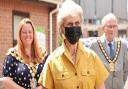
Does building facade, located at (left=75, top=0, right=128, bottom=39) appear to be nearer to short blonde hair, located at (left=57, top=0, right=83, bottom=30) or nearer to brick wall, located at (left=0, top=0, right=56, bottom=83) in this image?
brick wall, located at (left=0, top=0, right=56, bottom=83)

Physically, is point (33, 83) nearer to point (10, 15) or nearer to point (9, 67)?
point (9, 67)

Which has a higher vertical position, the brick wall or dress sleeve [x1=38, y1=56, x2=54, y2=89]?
the brick wall

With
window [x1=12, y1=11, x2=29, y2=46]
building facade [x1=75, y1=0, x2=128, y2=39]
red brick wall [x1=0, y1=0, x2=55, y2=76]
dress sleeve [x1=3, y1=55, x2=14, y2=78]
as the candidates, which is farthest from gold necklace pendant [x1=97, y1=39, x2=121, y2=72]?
building facade [x1=75, y1=0, x2=128, y2=39]

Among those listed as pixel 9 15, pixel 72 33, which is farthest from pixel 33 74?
pixel 9 15

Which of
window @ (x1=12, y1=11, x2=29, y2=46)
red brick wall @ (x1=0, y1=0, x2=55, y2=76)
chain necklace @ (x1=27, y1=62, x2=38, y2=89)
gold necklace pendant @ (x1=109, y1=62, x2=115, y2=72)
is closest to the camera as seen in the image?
chain necklace @ (x1=27, y1=62, x2=38, y2=89)

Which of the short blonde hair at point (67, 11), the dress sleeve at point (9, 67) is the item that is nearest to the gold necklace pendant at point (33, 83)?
the dress sleeve at point (9, 67)

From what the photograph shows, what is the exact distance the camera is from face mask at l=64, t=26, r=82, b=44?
3.44m

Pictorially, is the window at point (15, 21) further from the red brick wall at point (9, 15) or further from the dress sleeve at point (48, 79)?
the dress sleeve at point (48, 79)

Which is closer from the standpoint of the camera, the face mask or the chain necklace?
the face mask

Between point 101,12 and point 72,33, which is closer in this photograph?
point 72,33

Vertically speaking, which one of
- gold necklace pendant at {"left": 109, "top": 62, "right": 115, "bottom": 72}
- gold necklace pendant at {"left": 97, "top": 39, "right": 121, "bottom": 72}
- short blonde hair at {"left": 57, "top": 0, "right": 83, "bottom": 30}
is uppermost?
short blonde hair at {"left": 57, "top": 0, "right": 83, "bottom": 30}

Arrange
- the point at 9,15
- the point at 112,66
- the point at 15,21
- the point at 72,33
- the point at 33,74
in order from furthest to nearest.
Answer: the point at 15,21 → the point at 9,15 → the point at 112,66 → the point at 33,74 → the point at 72,33

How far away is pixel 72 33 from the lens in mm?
3441

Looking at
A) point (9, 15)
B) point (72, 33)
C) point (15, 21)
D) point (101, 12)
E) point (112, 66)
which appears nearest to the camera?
point (72, 33)
